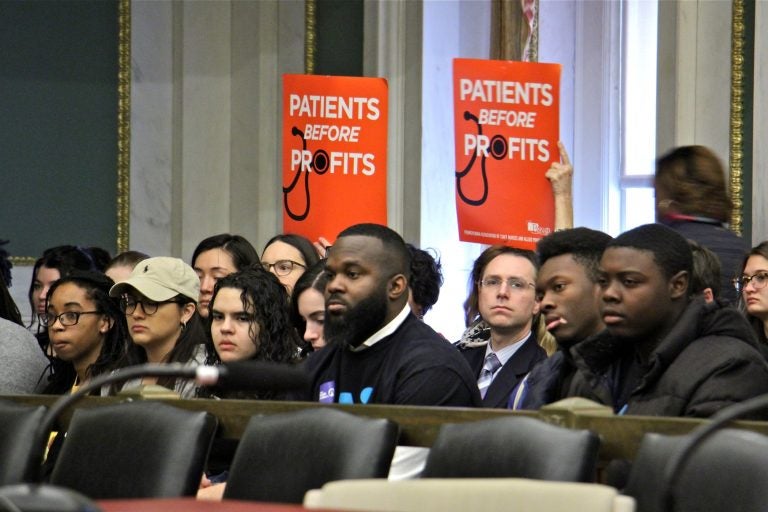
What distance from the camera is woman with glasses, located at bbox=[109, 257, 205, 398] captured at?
575cm

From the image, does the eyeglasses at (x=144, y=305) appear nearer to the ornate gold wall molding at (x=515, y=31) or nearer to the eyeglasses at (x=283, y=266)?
the eyeglasses at (x=283, y=266)

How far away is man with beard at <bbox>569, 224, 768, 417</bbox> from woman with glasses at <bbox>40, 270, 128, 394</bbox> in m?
2.29

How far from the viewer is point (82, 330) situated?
5988 millimetres

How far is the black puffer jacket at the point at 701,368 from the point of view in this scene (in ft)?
12.8

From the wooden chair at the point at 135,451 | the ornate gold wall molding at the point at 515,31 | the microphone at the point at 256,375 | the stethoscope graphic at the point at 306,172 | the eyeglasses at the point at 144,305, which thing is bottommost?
A: the wooden chair at the point at 135,451

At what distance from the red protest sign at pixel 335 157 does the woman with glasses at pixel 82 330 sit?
152 cm

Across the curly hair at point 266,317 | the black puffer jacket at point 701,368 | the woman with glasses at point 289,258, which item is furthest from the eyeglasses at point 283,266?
the black puffer jacket at point 701,368

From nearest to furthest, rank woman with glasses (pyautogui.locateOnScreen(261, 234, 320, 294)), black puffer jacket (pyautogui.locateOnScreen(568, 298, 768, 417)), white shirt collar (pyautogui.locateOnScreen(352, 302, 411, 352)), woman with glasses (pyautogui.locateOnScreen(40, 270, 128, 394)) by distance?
black puffer jacket (pyautogui.locateOnScreen(568, 298, 768, 417)), white shirt collar (pyautogui.locateOnScreen(352, 302, 411, 352)), woman with glasses (pyautogui.locateOnScreen(40, 270, 128, 394)), woman with glasses (pyautogui.locateOnScreen(261, 234, 320, 294))

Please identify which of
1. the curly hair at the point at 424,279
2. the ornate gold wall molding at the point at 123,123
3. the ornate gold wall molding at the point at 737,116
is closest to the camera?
the curly hair at the point at 424,279

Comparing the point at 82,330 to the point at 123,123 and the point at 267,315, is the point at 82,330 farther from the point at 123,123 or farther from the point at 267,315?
the point at 123,123

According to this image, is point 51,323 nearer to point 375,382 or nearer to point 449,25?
point 375,382

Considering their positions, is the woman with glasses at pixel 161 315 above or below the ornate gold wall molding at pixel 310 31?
below

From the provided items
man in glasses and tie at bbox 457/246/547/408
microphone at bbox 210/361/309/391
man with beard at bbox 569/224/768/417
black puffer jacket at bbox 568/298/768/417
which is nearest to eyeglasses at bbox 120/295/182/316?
man in glasses and tie at bbox 457/246/547/408

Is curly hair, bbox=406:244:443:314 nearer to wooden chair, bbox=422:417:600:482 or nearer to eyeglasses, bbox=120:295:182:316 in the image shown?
eyeglasses, bbox=120:295:182:316
